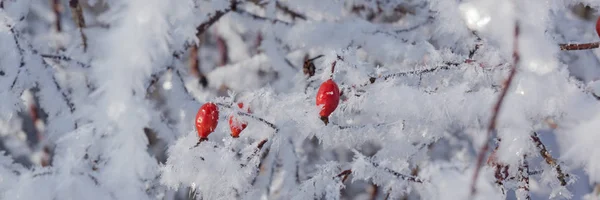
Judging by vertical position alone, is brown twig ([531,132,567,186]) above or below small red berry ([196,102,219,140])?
below

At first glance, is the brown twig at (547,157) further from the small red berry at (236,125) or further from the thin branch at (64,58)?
the thin branch at (64,58)

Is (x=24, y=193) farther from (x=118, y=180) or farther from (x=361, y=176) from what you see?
(x=361, y=176)

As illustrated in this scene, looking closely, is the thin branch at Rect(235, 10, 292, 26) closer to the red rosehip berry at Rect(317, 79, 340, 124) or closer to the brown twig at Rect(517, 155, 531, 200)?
the red rosehip berry at Rect(317, 79, 340, 124)

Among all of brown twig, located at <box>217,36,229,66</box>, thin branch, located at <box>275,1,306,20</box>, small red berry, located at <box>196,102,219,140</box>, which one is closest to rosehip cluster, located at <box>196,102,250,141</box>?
small red berry, located at <box>196,102,219,140</box>

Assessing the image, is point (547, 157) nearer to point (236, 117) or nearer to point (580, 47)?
point (580, 47)

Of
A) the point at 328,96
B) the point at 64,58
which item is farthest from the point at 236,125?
the point at 64,58

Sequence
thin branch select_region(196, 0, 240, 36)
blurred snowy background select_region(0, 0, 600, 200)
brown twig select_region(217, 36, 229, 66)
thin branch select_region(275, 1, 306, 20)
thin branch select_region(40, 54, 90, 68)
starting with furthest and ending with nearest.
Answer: brown twig select_region(217, 36, 229, 66) < thin branch select_region(275, 1, 306, 20) < thin branch select_region(196, 0, 240, 36) < thin branch select_region(40, 54, 90, 68) < blurred snowy background select_region(0, 0, 600, 200)

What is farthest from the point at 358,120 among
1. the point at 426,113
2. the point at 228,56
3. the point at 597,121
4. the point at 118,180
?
the point at 228,56

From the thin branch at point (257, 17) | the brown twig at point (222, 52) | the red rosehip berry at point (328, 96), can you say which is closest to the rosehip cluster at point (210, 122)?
the red rosehip berry at point (328, 96)
